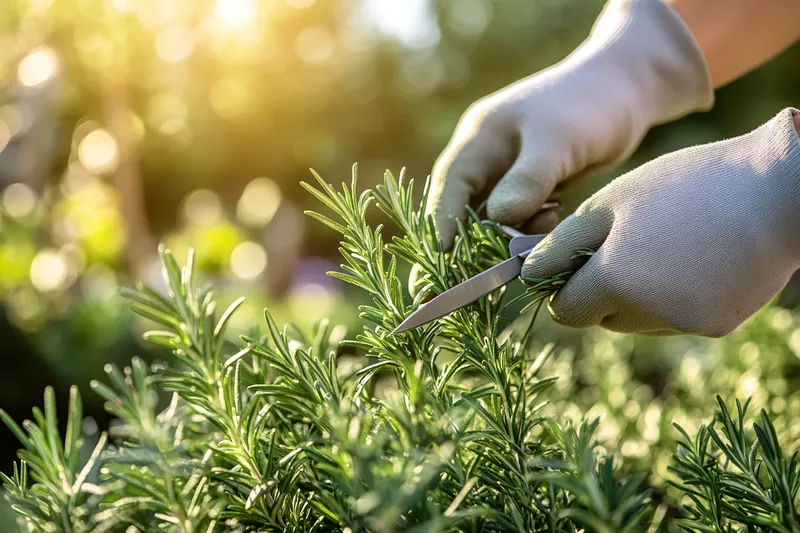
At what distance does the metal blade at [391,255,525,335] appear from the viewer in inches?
20.3

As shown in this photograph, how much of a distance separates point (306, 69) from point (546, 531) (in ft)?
34.1

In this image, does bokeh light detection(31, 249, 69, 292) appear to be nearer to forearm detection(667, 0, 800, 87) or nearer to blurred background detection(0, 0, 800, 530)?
blurred background detection(0, 0, 800, 530)

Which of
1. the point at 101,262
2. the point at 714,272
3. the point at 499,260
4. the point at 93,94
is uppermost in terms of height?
the point at 93,94

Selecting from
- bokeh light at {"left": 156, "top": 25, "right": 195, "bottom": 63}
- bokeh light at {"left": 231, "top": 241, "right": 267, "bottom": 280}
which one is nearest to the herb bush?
bokeh light at {"left": 231, "top": 241, "right": 267, "bottom": 280}

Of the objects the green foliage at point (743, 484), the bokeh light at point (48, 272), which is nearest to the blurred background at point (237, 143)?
the bokeh light at point (48, 272)

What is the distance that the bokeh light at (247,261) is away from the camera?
6.11 m

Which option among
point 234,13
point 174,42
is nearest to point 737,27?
point 174,42

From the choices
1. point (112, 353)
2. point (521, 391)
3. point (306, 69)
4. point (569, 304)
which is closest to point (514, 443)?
point (521, 391)

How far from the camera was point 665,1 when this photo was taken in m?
1.12

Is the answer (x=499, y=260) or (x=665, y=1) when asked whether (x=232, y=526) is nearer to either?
(x=499, y=260)

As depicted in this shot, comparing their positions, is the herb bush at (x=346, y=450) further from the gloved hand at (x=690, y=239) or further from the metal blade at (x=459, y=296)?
the gloved hand at (x=690, y=239)

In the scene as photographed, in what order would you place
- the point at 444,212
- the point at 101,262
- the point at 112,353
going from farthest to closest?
the point at 101,262 → the point at 112,353 → the point at 444,212

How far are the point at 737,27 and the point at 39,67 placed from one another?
7.02 m

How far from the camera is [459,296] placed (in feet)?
1.80
